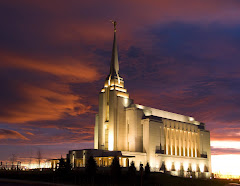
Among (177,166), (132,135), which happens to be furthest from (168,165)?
(132,135)

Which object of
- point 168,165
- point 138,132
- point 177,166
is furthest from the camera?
point 177,166

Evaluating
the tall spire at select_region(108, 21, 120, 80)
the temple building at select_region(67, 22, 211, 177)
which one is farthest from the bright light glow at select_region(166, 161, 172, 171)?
the tall spire at select_region(108, 21, 120, 80)

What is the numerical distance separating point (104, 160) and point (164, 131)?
20679 mm

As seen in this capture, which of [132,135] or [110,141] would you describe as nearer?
[110,141]

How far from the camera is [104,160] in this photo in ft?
235

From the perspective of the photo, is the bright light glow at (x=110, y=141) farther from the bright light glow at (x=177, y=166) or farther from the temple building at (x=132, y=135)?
the bright light glow at (x=177, y=166)

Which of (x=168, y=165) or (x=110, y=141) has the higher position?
(x=110, y=141)

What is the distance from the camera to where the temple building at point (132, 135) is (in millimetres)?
74775

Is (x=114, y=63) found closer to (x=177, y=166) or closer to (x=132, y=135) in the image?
(x=132, y=135)

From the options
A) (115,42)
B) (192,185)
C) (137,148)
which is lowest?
(192,185)

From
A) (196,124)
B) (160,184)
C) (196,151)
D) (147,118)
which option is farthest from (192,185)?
(196,124)

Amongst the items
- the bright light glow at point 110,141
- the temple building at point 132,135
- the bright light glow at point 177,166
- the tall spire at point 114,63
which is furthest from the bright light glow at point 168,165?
the tall spire at point 114,63

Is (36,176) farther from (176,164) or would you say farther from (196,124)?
(196,124)

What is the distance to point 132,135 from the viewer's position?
7962 centimetres
